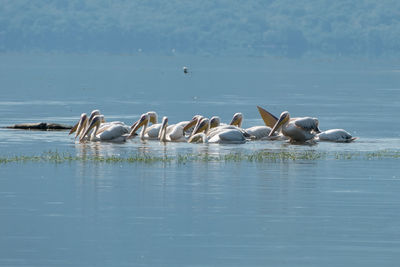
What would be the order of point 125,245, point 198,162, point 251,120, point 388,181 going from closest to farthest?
point 125,245, point 388,181, point 198,162, point 251,120

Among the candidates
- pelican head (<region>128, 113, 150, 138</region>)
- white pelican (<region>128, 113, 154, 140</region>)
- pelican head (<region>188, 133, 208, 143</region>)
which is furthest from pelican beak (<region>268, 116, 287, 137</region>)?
pelican head (<region>128, 113, 150, 138</region>)

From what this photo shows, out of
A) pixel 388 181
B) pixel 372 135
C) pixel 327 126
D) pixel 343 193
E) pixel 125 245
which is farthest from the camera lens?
pixel 327 126

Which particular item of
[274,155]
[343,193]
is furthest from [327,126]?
[343,193]

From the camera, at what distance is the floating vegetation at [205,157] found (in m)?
26.2

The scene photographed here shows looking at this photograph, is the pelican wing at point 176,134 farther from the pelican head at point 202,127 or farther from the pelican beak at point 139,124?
the pelican beak at point 139,124

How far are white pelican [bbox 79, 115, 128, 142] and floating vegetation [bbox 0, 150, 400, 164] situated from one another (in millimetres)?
3900

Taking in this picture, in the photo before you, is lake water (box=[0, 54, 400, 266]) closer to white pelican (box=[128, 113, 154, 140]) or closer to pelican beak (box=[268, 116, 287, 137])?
white pelican (box=[128, 113, 154, 140])

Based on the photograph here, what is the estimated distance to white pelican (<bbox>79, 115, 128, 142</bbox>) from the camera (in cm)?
3166

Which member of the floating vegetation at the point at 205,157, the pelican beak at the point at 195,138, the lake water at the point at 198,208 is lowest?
the lake water at the point at 198,208

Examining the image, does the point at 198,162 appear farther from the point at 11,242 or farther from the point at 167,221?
the point at 11,242

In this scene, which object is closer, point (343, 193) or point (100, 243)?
point (100, 243)

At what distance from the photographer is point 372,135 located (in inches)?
1425

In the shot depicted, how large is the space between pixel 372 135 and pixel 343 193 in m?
15.2

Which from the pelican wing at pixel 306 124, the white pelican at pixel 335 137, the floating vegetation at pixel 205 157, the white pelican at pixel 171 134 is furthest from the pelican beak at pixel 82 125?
the white pelican at pixel 335 137
